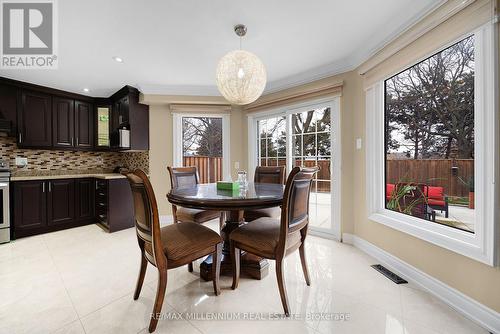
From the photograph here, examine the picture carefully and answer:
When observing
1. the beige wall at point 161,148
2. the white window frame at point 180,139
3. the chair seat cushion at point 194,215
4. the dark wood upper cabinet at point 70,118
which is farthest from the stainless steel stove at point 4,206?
the chair seat cushion at point 194,215

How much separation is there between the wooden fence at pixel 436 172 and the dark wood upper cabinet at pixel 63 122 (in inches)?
189

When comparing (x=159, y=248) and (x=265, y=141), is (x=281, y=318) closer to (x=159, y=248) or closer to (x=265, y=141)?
(x=159, y=248)

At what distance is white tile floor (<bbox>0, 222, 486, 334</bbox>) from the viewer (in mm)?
1302

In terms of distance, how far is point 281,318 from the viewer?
137 cm

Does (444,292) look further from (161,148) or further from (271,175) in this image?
(161,148)

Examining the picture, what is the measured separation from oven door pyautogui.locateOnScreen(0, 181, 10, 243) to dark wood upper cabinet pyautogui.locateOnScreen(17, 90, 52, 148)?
71 cm

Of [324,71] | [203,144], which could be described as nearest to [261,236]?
[324,71]

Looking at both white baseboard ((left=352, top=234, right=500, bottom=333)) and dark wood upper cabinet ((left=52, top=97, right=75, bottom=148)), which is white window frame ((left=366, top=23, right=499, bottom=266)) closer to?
white baseboard ((left=352, top=234, right=500, bottom=333))

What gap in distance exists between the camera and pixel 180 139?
3.65m

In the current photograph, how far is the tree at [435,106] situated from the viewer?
1527 mm

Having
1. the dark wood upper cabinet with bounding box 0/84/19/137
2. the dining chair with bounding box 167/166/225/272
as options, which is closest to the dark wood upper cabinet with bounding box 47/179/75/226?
the dark wood upper cabinet with bounding box 0/84/19/137

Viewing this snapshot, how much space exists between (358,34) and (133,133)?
11.0 feet

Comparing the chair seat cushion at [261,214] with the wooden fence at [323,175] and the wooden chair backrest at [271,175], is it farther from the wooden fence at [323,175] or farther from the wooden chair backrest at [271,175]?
the wooden fence at [323,175]

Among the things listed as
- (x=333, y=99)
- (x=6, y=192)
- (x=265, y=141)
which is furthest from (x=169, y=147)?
(x=333, y=99)
